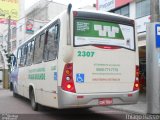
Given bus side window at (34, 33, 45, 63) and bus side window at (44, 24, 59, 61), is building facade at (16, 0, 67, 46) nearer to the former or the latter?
bus side window at (34, 33, 45, 63)

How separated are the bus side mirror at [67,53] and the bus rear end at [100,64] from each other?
0.12 meters

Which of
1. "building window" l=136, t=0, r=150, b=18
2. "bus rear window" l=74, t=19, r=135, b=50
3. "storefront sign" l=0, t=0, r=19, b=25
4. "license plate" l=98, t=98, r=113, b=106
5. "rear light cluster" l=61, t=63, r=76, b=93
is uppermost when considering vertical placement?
"storefront sign" l=0, t=0, r=19, b=25

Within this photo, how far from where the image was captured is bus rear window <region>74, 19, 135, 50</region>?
9531mm

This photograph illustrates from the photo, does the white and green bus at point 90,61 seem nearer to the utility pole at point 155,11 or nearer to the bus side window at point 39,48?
the bus side window at point 39,48

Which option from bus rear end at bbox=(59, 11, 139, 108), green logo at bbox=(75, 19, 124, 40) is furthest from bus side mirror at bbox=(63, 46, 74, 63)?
green logo at bbox=(75, 19, 124, 40)

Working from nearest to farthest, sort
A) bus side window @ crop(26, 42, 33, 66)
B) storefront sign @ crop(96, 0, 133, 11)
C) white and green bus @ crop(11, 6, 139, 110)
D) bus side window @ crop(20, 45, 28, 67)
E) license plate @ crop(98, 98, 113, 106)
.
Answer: white and green bus @ crop(11, 6, 139, 110) → license plate @ crop(98, 98, 113, 106) → bus side window @ crop(26, 42, 33, 66) → bus side window @ crop(20, 45, 28, 67) → storefront sign @ crop(96, 0, 133, 11)

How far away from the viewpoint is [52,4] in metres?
62.8

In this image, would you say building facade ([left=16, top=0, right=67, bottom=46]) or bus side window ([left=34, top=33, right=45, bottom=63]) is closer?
bus side window ([left=34, top=33, right=45, bottom=63])

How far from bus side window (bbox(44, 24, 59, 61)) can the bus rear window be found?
2.50 ft

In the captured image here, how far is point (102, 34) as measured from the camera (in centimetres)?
983

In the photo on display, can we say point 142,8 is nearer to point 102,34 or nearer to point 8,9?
point 102,34

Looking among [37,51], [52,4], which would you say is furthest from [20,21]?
[37,51]

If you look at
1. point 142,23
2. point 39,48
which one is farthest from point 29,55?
point 142,23

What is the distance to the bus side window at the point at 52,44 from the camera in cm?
996
